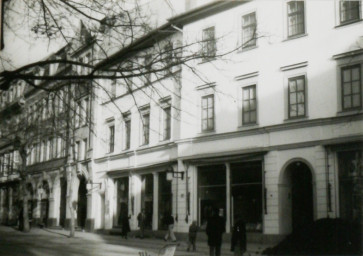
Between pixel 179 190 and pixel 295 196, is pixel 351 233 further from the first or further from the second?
pixel 179 190

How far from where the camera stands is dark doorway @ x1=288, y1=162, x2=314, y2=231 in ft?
74.1

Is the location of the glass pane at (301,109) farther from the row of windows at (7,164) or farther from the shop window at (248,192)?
the row of windows at (7,164)

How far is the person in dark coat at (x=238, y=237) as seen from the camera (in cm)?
1619

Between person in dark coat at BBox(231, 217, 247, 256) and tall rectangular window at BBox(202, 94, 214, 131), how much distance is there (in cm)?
963

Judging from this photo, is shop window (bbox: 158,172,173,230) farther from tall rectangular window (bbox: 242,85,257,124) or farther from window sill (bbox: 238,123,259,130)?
tall rectangular window (bbox: 242,85,257,124)

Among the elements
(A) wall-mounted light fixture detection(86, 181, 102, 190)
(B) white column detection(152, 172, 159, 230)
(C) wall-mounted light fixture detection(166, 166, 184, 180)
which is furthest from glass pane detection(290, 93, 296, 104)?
(A) wall-mounted light fixture detection(86, 181, 102, 190)

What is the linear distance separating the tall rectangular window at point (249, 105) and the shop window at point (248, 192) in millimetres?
1948

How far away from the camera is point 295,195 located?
23250mm

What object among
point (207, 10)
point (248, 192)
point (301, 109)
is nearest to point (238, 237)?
point (301, 109)

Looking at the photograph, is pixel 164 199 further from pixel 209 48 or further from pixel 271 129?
pixel 209 48

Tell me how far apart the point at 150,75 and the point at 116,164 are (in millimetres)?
28145

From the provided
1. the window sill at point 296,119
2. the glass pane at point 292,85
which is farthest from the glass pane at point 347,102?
the glass pane at point 292,85

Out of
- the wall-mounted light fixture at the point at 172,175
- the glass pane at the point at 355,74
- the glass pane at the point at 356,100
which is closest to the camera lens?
the glass pane at the point at 356,100

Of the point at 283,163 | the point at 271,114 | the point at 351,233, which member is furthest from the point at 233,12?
the point at 351,233
